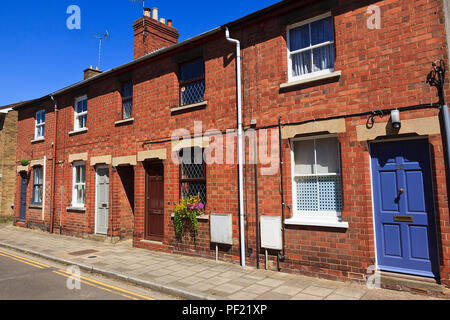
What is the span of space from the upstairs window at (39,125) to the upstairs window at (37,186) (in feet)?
5.57

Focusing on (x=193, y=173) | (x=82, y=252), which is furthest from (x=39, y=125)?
(x=193, y=173)

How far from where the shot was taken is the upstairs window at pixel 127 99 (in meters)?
11.5

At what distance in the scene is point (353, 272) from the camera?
6.06 m

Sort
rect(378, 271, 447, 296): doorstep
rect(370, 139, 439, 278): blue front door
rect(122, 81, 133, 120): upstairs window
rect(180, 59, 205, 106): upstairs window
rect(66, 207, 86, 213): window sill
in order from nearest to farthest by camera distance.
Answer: rect(378, 271, 447, 296): doorstep
rect(370, 139, 439, 278): blue front door
rect(180, 59, 205, 106): upstairs window
rect(122, 81, 133, 120): upstairs window
rect(66, 207, 86, 213): window sill

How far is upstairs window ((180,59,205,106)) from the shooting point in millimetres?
9273

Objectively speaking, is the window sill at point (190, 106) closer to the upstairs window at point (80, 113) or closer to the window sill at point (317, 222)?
the window sill at point (317, 222)

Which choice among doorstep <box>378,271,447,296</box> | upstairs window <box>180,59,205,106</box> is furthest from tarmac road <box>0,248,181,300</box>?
upstairs window <box>180,59,205,106</box>

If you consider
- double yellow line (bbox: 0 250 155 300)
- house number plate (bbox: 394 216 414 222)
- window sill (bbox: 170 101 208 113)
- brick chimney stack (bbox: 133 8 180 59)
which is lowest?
double yellow line (bbox: 0 250 155 300)

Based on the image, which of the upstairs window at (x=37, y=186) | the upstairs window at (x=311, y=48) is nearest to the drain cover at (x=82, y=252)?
the upstairs window at (x=37, y=186)

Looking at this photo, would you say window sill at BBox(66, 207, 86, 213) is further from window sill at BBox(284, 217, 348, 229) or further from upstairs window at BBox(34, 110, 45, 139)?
window sill at BBox(284, 217, 348, 229)

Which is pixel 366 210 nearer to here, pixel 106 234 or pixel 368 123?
pixel 368 123

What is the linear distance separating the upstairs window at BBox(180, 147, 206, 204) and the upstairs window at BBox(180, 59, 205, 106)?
5.24 feet

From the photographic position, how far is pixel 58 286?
20.9 feet

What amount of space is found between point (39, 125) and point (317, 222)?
594 inches
